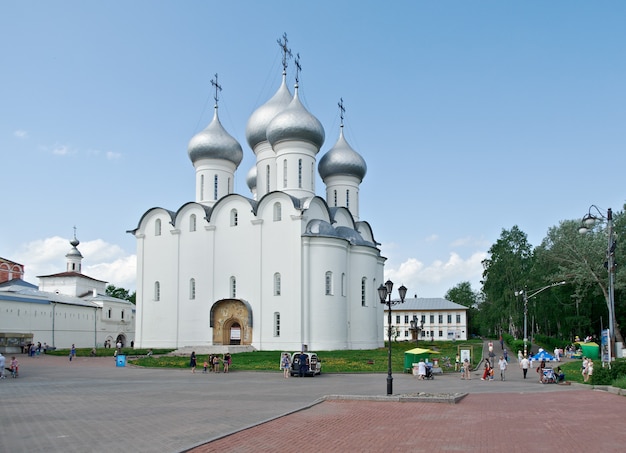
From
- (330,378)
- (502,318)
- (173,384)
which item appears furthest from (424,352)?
(502,318)

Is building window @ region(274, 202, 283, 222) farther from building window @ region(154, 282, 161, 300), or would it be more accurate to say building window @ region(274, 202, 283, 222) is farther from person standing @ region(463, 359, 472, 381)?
person standing @ region(463, 359, 472, 381)

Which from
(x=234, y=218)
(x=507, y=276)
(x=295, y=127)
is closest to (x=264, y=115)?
(x=295, y=127)

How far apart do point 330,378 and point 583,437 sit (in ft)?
47.8

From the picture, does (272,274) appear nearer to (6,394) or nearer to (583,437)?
(6,394)

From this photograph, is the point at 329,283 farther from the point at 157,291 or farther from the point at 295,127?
the point at 157,291

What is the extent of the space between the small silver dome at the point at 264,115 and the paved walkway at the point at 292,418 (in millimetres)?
28005

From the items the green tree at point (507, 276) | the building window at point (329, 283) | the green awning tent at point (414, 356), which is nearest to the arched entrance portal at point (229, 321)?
the building window at point (329, 283)

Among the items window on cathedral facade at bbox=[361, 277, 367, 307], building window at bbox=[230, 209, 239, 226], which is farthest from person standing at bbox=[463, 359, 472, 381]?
building window at bbox=[230, 209, 239, 226]

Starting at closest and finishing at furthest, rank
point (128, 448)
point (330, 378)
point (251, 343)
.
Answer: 1. point (128, 448)
2. point (330, 378)
3. point (251, 343)

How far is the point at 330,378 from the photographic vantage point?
79.9 ft

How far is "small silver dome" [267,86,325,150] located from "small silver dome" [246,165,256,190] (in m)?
10.5

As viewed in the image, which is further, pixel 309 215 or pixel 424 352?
pixel 309 215

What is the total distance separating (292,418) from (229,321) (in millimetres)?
28681

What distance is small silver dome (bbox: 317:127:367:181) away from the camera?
4756 centimetres
